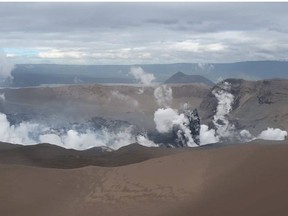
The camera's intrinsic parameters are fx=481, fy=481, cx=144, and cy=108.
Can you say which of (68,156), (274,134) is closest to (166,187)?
(68,156)

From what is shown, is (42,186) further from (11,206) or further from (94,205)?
(94,205)

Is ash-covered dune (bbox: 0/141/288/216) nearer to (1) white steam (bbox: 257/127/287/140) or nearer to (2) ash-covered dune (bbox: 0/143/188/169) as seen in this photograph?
(2) ash-covered dune (bbox: 0/143/188/169)

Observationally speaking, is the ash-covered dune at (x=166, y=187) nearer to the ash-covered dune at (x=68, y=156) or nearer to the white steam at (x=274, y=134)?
the ash-covered dune at (x=68, y=156)

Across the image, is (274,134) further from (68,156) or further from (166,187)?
(166,187)

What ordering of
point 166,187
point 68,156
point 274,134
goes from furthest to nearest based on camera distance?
point 274,134
point 68,156
point 166,187

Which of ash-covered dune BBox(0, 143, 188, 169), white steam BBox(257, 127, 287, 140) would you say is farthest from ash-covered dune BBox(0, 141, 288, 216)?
white steam BBox(257, 127, 287, 140)
